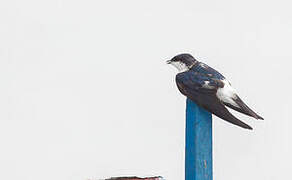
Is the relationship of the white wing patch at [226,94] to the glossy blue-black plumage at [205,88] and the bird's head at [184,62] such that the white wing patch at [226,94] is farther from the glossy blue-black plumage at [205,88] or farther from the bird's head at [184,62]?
the bird's head at [184,62]

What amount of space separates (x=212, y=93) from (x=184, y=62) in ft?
0.58

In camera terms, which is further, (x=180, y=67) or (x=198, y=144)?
(x=180, y=67)

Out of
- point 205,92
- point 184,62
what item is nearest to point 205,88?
point 205,92

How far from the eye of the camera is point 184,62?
6.86 ft

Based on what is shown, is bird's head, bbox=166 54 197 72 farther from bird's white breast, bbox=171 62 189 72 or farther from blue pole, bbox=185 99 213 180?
blue pole, bbox=185 99 213 180

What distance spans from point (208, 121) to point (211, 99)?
0.32 feet

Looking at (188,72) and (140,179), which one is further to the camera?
(188,72)

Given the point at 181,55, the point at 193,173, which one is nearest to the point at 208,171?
the point at 193,173

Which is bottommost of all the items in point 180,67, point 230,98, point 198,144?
point 198,144

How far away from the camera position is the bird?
6.47ft

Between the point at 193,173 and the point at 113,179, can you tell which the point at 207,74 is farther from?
the point at 113,179

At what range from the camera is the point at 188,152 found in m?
2.02

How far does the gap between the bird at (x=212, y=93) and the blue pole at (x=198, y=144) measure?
5 cm

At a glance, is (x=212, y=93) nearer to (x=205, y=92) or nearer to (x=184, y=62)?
(x=205, y=92)
